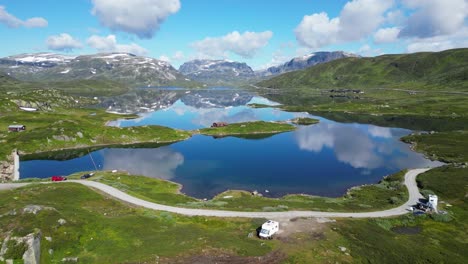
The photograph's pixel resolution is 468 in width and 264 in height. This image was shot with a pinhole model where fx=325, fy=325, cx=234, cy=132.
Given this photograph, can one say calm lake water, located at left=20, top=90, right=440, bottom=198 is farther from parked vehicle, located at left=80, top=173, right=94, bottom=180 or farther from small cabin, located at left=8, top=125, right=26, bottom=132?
small cabin, located at left=8, top=125, right=26, bottom=132

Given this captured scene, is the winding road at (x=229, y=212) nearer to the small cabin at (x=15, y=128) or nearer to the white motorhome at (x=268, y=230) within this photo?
the white motorhome at (x=268, y=230)

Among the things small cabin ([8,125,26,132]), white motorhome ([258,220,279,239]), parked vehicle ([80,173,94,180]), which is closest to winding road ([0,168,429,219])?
white motorhome ([258,220,279,239])

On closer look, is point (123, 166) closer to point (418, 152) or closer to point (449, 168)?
point (449, 168)

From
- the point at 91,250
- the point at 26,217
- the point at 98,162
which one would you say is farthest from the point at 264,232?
the point at 98,162

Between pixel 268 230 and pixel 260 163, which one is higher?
pixel 268 230

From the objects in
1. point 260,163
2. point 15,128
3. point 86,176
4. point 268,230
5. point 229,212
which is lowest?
point 260,163

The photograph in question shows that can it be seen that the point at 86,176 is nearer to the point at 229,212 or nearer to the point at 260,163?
the point at 229,212

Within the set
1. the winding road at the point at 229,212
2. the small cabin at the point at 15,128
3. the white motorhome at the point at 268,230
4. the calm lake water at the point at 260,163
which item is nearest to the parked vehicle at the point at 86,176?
the winding road at the point at 229,212

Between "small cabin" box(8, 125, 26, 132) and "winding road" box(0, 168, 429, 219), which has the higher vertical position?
"small cabin" box(8, 125, 26, 132)

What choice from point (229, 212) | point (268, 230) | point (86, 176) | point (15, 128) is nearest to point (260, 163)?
point (86, 176)
